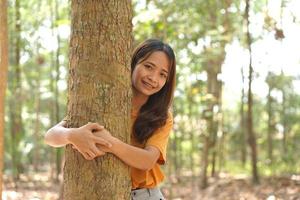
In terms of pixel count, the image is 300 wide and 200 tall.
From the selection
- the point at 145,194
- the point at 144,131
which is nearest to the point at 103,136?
the point at 144,131

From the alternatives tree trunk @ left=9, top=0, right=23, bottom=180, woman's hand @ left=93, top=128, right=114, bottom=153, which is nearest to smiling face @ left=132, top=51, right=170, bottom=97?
woman's hand @ left=93, top=128, right=114, bottom=153

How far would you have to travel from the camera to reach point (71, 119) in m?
2.15

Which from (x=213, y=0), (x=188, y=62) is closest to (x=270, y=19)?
(x=213, y=0)

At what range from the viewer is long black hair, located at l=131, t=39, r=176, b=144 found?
242cm

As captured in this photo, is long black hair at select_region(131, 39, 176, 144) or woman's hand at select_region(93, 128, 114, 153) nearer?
woman's hand at select_region(93, 128, 114, 153)

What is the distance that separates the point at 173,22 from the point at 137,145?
5973 millimetres

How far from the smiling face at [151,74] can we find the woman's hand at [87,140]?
51 cm

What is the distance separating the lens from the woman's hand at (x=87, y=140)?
201cm

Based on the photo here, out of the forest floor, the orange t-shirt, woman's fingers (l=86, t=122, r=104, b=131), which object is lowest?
the forest floor

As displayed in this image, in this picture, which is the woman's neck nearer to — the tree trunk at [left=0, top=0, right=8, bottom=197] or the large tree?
the large tree

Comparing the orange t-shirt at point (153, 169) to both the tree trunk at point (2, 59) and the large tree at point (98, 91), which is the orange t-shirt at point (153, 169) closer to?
the large tree at point (98, 91)

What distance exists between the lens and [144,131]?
241 cm

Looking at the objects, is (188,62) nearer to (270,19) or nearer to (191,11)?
(191,11)

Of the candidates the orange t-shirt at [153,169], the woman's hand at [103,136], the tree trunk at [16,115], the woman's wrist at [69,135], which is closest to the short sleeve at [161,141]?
the orange t-shirt at [153,169]
